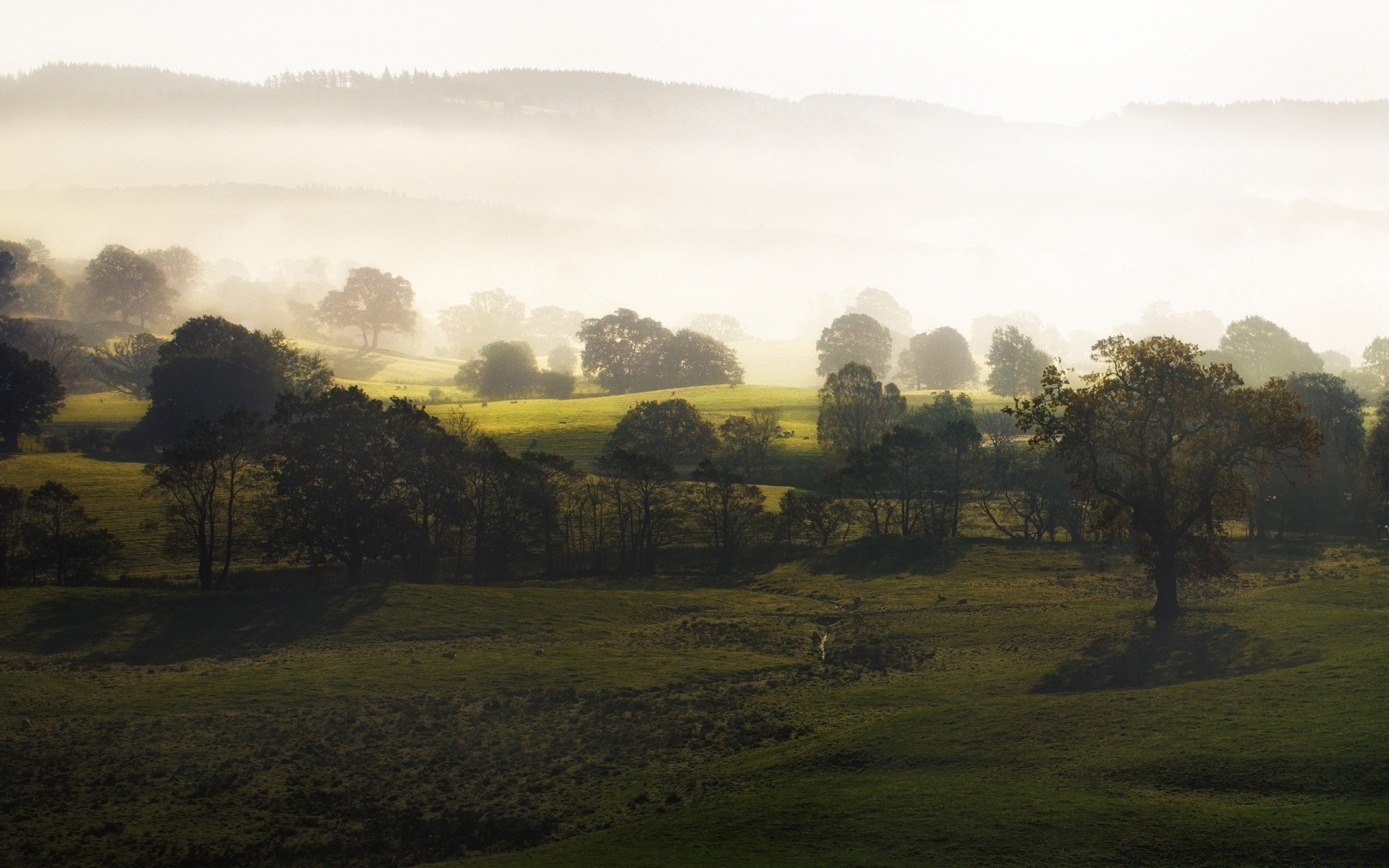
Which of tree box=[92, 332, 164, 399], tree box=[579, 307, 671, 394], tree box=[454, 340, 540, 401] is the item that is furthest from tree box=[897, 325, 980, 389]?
tree box=[92, 332, 164, 399]

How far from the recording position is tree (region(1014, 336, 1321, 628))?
4916 centimetres

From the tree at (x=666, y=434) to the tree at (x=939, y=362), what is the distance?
284ft

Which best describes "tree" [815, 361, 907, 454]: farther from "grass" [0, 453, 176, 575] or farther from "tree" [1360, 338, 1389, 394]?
"tree" [1360, 338, 1389, 394]

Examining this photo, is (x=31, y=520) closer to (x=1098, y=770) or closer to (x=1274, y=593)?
(x=1098, y=770)

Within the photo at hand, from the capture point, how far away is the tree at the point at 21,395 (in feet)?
340

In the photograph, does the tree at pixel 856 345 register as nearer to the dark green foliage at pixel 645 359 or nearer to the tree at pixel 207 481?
the dark green foliage at pixel 645 359

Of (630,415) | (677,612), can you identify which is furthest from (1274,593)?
(630,415)

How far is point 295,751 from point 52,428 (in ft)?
337

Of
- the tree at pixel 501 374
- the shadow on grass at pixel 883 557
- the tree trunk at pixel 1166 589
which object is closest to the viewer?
the tree trunk at pixel 1166 589

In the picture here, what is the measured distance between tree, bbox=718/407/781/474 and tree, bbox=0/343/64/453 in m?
75.7

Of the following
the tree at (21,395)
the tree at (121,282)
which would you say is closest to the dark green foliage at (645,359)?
the tree at (21,395)

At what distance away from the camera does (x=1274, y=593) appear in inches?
2135

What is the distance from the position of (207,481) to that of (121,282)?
15134 cm

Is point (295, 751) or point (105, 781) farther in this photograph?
point (295, 751)
